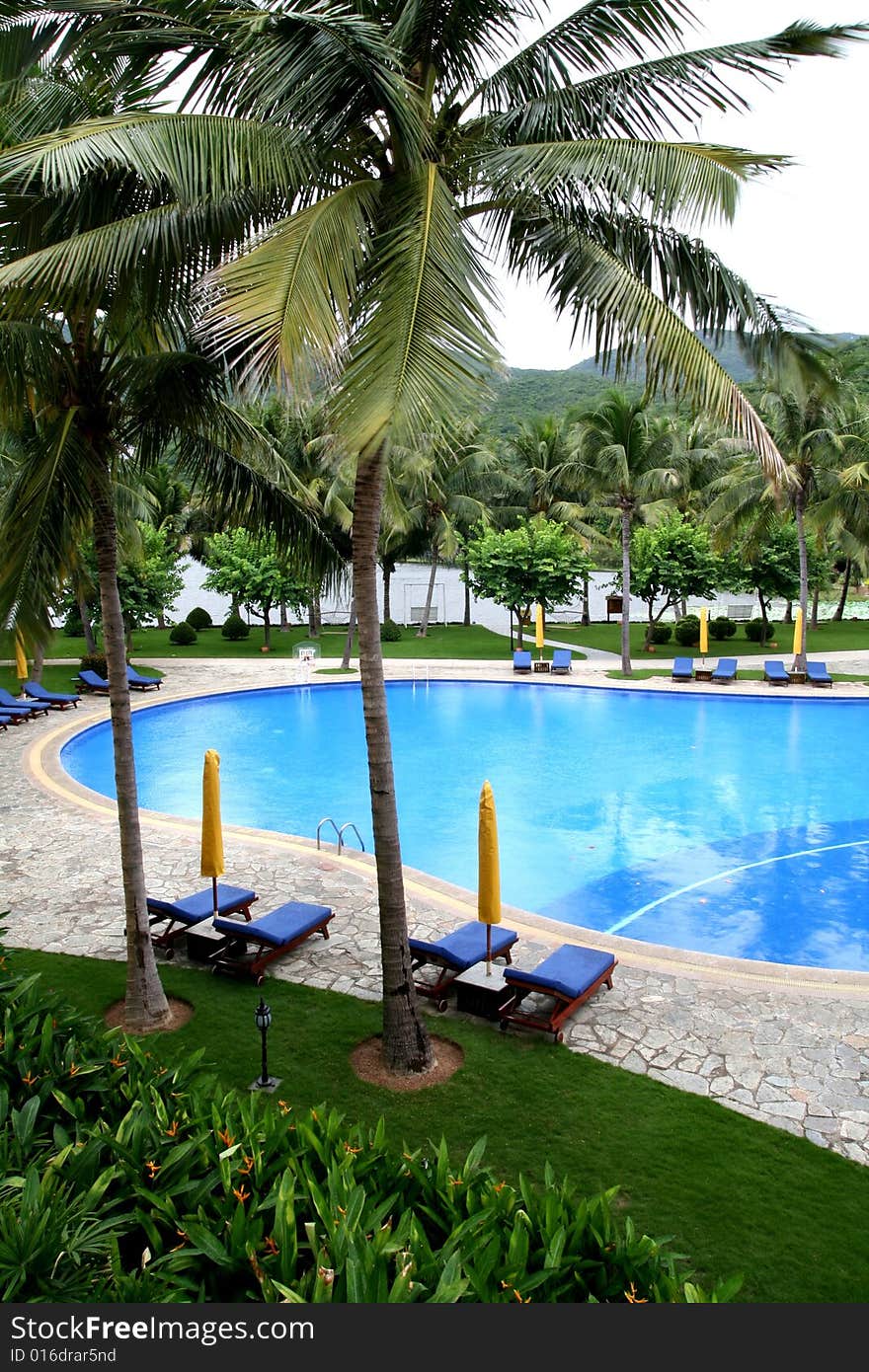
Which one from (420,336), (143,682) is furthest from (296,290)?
(143,682)

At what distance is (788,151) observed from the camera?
527cm

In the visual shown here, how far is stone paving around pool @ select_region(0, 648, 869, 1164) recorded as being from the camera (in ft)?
22.8

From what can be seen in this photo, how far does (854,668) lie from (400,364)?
30.6 metres

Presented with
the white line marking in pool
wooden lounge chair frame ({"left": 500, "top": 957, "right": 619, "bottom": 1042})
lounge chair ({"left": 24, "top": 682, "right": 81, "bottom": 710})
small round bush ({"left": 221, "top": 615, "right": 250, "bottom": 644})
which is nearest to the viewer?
wooden lounge chair frame ({"left": 500, "top": 957, "right": 619, "bottom": 1042})

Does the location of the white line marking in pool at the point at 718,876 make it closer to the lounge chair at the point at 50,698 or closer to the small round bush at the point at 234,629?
the lounge chair at the point at 50,698

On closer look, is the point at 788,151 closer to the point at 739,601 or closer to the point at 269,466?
the point at 269,466

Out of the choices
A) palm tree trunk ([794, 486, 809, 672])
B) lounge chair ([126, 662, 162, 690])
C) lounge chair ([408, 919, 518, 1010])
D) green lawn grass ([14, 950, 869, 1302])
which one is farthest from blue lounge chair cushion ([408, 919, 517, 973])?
palm tree trunk ([794, 486, 809, 672])

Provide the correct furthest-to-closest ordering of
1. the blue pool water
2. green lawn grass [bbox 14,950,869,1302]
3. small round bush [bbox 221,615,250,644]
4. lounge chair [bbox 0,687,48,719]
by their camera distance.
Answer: small round bush [bbox 221,615,250,644] → lounge chair [bbox 0,687,48,719] → the blue pool water → green lawn grass [bbox 14,950,869,1302]

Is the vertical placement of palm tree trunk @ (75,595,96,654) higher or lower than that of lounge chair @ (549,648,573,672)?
higher

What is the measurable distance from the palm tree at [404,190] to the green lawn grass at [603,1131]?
63cm

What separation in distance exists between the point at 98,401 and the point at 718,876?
33.4ft

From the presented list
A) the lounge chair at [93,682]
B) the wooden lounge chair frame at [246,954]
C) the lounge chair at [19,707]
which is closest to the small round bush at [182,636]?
the lounge chair at [93,682]

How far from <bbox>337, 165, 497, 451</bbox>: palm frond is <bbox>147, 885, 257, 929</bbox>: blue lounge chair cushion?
588cm

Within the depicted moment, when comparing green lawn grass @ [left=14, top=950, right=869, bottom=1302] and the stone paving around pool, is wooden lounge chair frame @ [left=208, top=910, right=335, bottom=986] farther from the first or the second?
green lawn grass @ [left=14, top=950, right=869, bottom=1302]
